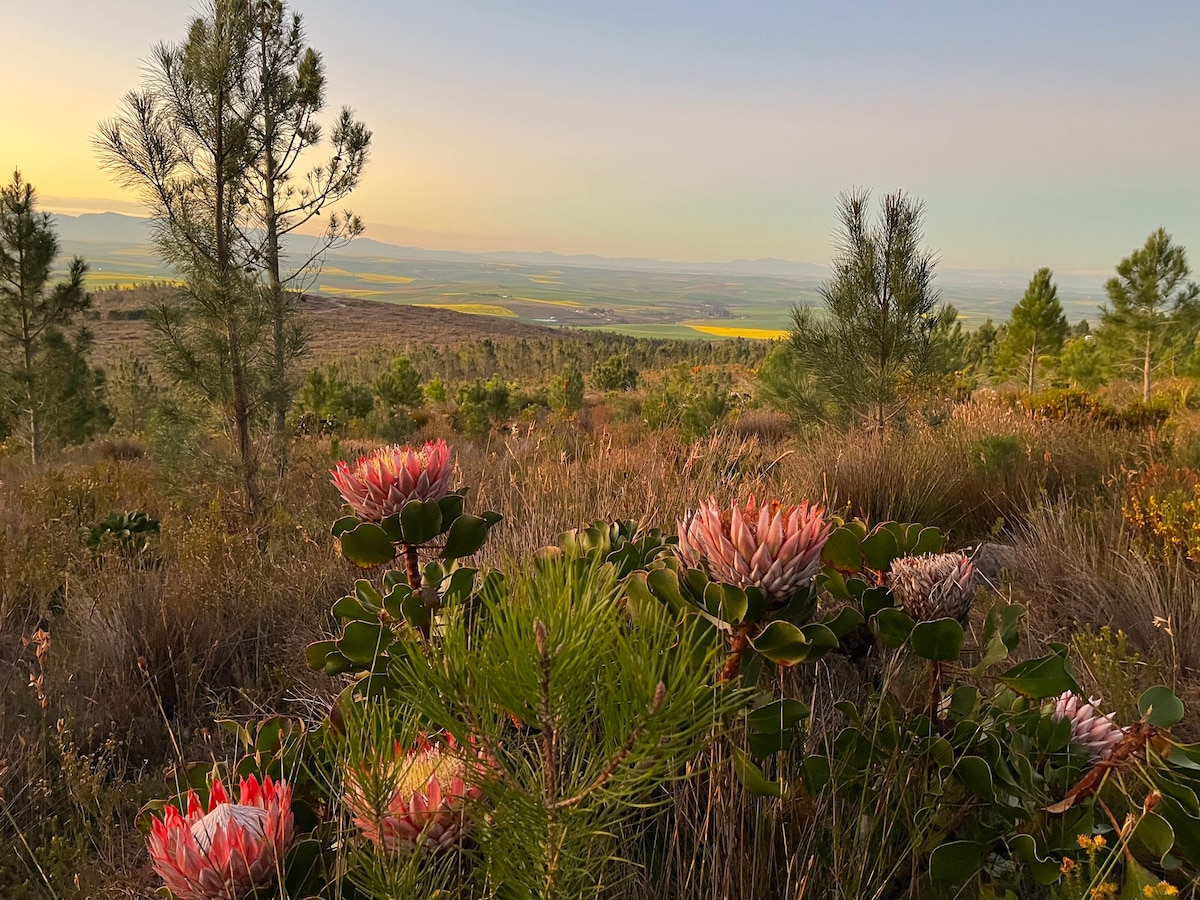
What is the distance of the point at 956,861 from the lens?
1029 mm

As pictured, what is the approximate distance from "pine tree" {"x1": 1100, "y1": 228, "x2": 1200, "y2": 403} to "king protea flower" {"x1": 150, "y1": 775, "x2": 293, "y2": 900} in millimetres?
24225

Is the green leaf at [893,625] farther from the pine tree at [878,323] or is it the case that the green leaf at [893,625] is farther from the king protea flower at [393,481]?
the pine tree at [878,323]

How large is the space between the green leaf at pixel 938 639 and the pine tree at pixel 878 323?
5690 mm

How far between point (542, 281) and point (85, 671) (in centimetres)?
18763

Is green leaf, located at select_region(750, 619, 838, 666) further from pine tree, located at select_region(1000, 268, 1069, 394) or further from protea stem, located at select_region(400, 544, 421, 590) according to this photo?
pine tree, located at select_region(1000, 268, 1069, 394)

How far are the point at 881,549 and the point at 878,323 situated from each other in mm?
5990

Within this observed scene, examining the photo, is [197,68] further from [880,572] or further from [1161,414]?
[1161,414]

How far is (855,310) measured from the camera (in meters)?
6.68

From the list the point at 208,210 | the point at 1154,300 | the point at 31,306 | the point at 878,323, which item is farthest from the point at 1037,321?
the point at 31,306

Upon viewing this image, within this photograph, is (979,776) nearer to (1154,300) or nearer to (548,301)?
(1154,300)

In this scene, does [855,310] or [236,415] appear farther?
[855,310]

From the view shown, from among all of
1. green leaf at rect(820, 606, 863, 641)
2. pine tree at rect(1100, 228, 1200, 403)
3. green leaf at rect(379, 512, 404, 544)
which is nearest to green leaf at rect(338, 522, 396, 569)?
green leaf at rect(379, 512, 404, 544)

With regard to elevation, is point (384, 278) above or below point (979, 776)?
above

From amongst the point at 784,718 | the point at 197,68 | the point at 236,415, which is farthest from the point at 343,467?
the point at 197,68
